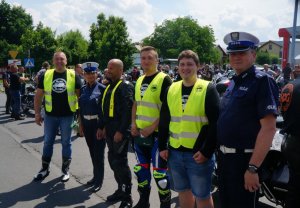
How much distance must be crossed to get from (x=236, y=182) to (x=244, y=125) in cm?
50

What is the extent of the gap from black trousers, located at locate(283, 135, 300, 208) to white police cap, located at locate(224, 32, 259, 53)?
0.88 meters

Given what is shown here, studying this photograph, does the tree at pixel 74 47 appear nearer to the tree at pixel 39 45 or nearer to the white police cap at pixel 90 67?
the tree at pixel 39 45

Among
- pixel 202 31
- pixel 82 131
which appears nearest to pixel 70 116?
pixel 82 131

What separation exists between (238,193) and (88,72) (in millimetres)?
3270

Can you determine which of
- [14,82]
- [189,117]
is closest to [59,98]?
[189,117]

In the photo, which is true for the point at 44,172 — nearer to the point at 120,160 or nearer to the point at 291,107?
the point at 120,160

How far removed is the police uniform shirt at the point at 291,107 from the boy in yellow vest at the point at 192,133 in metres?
0.61

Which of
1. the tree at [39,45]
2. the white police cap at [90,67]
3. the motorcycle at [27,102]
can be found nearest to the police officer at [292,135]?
the white police cap at [90,67]

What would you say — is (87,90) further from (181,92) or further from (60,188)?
(181,92)

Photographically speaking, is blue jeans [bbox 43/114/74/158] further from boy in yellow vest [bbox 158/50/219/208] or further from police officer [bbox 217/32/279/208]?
police officer [bbox 217/32/279/208]

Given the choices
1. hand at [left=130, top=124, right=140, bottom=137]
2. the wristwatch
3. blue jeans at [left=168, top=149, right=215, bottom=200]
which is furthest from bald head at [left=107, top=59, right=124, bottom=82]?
the wristwatch

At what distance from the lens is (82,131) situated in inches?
233

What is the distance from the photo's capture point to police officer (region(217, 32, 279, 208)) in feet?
9.34

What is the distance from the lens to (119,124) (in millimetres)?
4859
